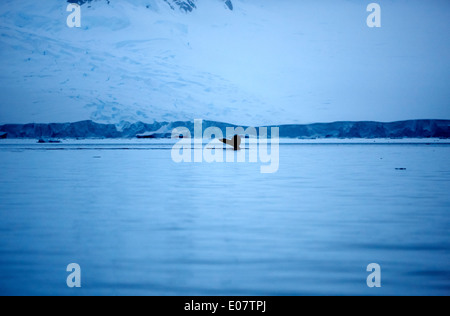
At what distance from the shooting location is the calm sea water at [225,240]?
17.2 feet

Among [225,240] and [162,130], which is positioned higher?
[162,130]

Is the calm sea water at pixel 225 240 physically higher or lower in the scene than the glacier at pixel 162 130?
lower

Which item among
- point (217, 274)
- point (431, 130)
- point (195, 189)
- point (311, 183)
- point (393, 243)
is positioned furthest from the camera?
point (431, 130)

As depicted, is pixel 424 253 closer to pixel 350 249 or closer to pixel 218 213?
pixel 350 249

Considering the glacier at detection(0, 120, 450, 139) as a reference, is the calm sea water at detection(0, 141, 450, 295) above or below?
below

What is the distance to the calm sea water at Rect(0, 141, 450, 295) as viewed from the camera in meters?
5.23

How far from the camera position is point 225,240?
7176 millimetres

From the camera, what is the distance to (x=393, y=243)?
696cm

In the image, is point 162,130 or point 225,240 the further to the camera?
point 162,130

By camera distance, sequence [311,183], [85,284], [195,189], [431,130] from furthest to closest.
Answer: [431,130], [311,183], [195,189], [85,284]

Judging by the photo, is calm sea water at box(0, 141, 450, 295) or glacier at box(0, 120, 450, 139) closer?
calm sea water at box(0, 141, 450, 295)

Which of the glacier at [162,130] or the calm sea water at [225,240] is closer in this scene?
the calm sea water at [225,240]
